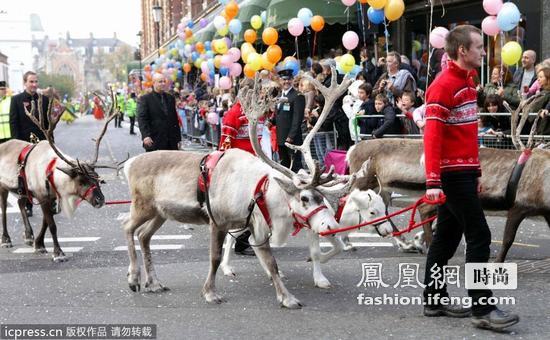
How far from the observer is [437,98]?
4.98 meters

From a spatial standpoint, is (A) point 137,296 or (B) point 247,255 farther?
(B) point 247,255

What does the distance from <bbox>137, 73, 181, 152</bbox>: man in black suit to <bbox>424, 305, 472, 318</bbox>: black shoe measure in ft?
18.0

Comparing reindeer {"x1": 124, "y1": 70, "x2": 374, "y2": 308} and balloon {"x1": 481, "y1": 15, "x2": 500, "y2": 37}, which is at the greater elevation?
balloon {"x1": 481, "y1": 15, "x2": 500, "y2": 37}

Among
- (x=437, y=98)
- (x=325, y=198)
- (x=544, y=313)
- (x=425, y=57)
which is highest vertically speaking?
(x=425, y=57)

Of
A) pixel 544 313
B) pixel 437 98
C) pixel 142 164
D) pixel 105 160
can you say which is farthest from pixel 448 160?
pixel 105 160

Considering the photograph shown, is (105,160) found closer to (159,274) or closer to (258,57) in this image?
(258,57)

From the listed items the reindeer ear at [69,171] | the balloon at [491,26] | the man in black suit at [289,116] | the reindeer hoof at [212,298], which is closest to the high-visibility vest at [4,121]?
the reindeer ear at [69,171]

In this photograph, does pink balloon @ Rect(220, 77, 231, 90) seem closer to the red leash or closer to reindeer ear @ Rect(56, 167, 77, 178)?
reindeer ear @ Rect(56, 167, 77, 178)

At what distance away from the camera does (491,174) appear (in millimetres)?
6863

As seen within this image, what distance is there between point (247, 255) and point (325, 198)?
2.50 meters

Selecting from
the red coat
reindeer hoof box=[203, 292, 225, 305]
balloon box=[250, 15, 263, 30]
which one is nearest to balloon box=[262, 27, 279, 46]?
balloon box=[250, 15, 263, 30]

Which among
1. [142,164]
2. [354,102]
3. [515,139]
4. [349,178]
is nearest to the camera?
[349,178]

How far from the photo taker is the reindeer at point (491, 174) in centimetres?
659

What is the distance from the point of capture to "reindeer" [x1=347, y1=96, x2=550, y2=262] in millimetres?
6586
